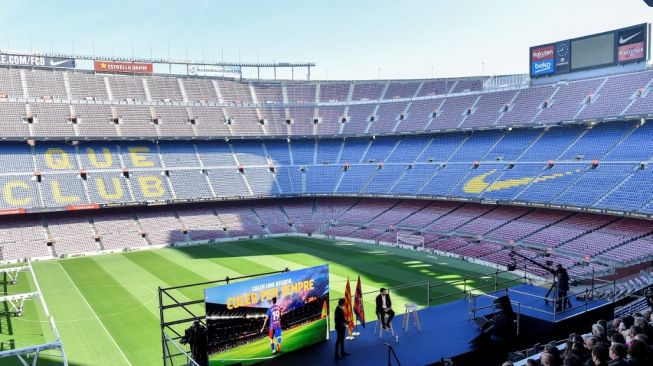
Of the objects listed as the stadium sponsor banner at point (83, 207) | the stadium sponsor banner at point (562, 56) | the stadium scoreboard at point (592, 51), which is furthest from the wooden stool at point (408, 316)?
the stadium sponsor banner at point (562, 56)

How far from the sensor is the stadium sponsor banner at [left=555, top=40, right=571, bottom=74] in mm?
46531

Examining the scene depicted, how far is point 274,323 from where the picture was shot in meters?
12.3

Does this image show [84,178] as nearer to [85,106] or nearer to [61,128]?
[61,128]

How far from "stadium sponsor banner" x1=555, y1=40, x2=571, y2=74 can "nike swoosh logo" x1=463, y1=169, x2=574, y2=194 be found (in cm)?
1399

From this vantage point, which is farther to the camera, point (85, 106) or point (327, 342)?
point (85, 106)

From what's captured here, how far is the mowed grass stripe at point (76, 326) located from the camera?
18.4 m

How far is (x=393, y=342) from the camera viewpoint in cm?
1314

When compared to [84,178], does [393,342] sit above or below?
below

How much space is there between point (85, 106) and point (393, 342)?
162ft

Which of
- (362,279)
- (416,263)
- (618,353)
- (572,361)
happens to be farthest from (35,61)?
(618,353)

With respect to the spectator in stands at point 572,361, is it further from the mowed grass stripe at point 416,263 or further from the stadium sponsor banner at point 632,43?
the stadium sponsor banner at point 632,43

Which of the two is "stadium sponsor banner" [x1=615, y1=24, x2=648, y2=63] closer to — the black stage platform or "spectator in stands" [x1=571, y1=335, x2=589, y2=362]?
the black stage platform

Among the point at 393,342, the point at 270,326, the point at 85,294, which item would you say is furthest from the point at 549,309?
the point at 85,294

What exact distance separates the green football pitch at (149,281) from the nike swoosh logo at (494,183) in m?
9.83
